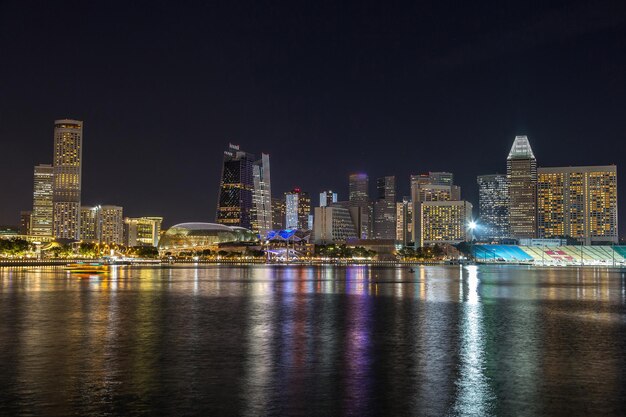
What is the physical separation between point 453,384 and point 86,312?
96.0 ft

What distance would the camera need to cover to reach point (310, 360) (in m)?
25.2

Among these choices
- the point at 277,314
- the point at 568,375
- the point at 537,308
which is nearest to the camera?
the point at 568,375

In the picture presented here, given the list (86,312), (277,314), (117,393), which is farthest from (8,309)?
(117,393)

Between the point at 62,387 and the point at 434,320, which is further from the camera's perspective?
the point at 434,320

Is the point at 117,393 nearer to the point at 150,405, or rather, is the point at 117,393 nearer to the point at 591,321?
the point at 150,405

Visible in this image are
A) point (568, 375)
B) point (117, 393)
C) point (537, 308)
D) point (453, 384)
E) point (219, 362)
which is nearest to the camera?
point (117, 393)

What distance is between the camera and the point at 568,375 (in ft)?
73.9

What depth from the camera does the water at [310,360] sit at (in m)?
18.3

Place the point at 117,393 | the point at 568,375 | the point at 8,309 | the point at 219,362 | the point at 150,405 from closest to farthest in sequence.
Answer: the point at 150,405
the point at 117,393
the point at 568,375
the point at 219,362
the point at 8,309

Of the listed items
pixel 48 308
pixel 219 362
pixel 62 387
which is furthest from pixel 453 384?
pixel 48 308

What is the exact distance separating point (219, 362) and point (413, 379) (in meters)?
7.29

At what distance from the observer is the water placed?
18.3 m

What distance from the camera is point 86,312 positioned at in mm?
43094

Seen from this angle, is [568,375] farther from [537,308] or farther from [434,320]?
[537,308]
